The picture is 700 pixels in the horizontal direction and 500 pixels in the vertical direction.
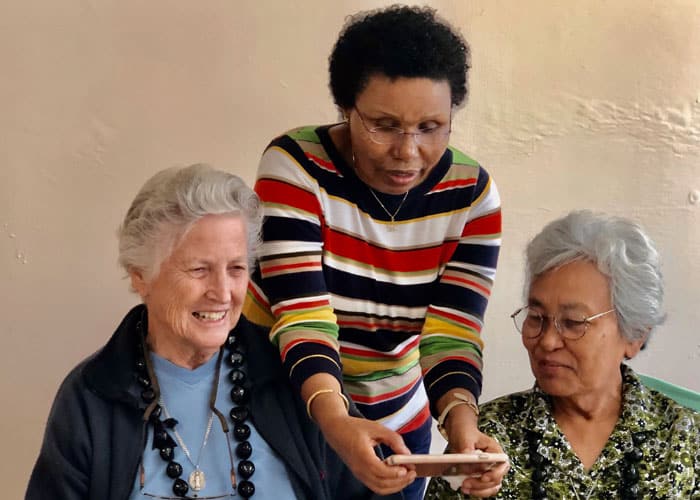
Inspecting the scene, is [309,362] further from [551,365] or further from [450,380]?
[551,365]

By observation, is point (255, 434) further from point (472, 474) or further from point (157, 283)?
point (472, 474)

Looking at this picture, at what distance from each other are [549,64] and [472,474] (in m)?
1.47

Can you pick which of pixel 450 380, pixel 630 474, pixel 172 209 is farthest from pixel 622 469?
pixel 172 209

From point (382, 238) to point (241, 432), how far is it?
47 centimetres

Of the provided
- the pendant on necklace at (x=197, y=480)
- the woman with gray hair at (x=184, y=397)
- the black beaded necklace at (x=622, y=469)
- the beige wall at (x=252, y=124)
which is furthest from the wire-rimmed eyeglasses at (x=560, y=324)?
the beige wall at (x=252, y=124)

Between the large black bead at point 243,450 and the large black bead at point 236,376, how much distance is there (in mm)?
126

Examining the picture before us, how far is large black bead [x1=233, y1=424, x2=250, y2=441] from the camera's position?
5.82 ft

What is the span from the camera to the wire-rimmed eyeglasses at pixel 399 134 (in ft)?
5.56

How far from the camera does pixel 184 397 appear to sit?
1.80 m

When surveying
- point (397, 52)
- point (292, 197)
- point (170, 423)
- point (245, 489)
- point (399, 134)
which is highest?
point (397, 52)

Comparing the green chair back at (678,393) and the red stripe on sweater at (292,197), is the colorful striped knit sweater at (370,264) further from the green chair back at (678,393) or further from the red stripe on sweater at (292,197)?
the green chair back at (678,393)

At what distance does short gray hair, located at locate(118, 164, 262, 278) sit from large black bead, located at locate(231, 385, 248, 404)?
0.28m

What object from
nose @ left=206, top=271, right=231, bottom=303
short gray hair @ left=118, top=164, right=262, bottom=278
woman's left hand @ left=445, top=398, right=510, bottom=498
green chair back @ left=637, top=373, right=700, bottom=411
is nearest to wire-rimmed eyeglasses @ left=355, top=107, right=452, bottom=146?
short gray hair @ left=118, top=164, right=262, bottom=278

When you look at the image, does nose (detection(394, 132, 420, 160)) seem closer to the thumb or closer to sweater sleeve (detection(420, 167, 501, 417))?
sweater sleeve (detection(420, 167, 501, 417))
